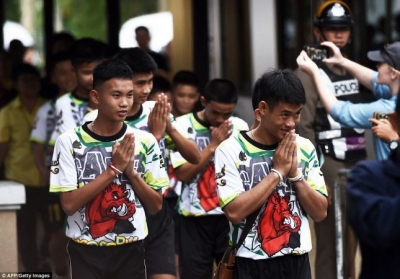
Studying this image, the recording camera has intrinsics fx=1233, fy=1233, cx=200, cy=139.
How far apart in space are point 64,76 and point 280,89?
15.3 feet

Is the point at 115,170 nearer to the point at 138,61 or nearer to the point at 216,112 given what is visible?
the point at 138,61

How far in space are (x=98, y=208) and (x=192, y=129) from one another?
191 cm

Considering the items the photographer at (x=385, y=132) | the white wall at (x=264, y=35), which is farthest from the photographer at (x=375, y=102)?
the white wall at (x=264, y=35)

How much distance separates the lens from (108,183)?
21.8ft

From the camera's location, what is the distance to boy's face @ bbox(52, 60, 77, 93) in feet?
34.3

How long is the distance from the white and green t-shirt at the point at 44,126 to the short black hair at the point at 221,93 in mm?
1963

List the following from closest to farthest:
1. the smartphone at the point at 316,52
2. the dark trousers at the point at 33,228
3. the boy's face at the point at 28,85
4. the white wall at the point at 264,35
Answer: the smartphone at the point at 316,52 < the dark trousers at the point at 33,228 < the boy's face at the point at 28,85 < the white wall at the point at 264,35

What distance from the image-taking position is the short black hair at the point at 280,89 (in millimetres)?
6328

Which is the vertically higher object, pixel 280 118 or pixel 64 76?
pixel 64 76

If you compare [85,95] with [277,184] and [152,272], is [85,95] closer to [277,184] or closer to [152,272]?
[152,272]

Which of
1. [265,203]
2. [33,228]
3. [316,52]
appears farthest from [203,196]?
[33,228]

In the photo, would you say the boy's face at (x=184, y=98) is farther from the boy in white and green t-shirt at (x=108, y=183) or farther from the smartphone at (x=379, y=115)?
the boy in white and green t-shirt at (x=108, y=183)

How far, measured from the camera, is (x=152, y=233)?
25.4 ft

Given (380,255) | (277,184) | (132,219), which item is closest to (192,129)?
(132,219)
